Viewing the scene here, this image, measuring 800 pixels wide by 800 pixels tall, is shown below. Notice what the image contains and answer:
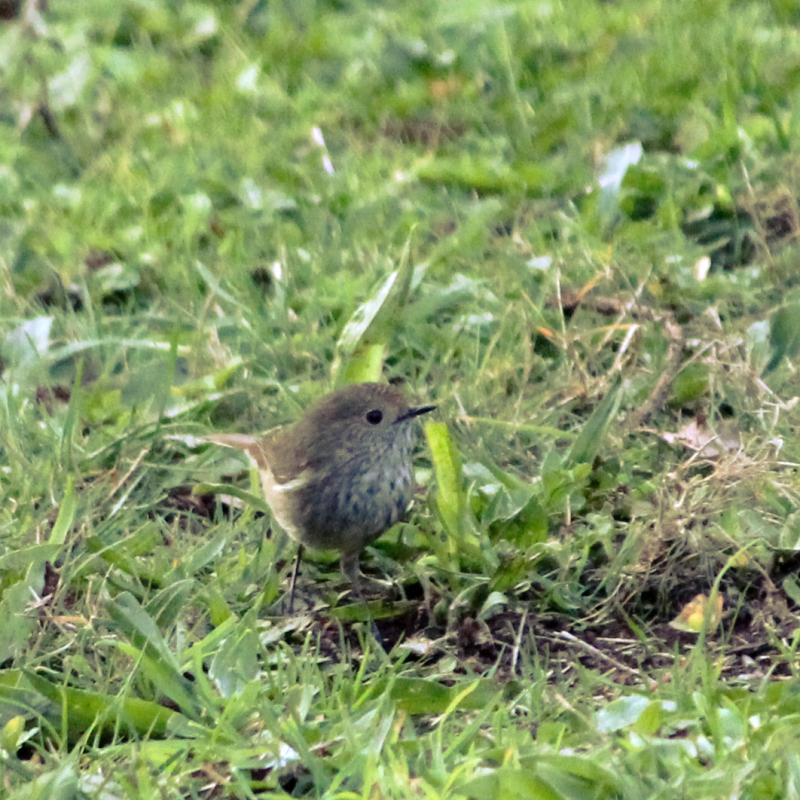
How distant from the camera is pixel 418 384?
5008 mm

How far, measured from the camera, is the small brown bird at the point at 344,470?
4.17 meters

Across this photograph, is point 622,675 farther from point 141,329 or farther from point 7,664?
point 141,329

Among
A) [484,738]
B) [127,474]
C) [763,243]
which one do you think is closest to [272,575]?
[127,474]

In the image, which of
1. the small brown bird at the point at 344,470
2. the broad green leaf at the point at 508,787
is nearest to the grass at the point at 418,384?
the broad green leaf at the point at 508,787

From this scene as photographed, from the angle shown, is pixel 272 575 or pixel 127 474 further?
pixel 127 474

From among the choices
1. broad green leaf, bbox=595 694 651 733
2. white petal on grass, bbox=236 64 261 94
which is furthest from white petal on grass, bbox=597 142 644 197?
broad green leaf, bbox=595 694 651 733

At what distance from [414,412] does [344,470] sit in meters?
0.28

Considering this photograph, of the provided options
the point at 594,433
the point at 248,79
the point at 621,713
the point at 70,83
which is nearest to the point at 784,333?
the point at 594,433

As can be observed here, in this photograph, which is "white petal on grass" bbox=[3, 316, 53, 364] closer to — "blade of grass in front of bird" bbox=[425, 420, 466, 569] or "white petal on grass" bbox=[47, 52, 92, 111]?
"blade of grass in front of bird" bbox=[425, 420, 466, 569]

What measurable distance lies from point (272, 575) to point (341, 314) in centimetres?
139

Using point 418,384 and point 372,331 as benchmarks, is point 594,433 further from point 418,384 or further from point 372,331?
point 372,331

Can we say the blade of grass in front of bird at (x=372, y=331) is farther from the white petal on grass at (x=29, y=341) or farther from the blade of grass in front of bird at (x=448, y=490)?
the white petal on grass at (x=29, y=341)

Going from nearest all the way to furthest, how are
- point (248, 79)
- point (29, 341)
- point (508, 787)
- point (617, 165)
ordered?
1. point (508, 787)
2. point (29, 341)
3. point (617, 165)
4. point (248, 79)

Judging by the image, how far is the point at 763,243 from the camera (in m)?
5.23
